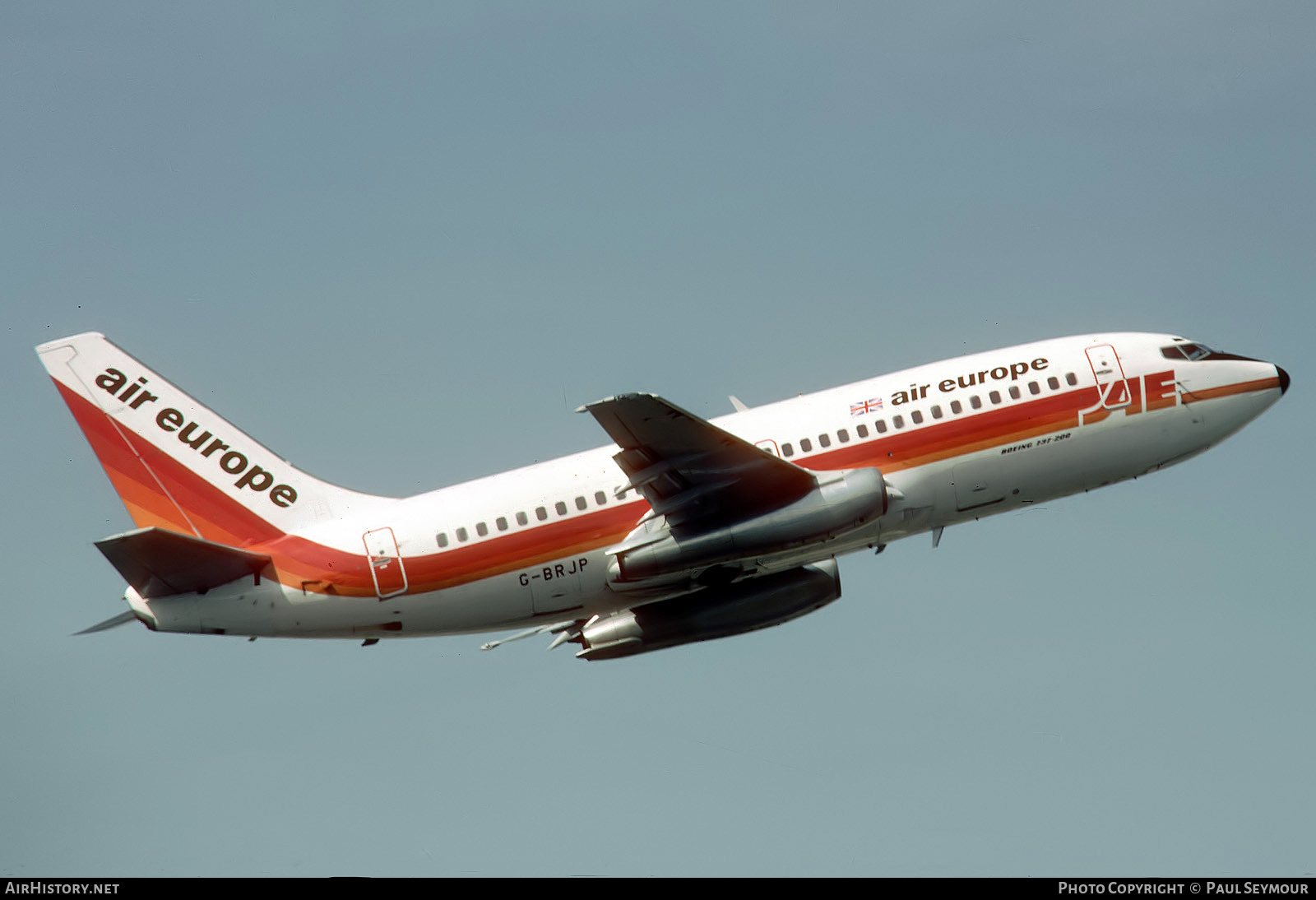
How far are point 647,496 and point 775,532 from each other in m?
4.00

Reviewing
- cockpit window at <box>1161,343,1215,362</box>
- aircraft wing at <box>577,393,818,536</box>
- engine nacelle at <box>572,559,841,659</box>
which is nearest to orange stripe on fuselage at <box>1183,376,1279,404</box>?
cockpit window at <box>1161,343,1215,362</box>

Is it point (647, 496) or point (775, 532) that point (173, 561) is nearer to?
point (647, 496)

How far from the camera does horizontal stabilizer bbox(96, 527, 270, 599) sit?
140 feet

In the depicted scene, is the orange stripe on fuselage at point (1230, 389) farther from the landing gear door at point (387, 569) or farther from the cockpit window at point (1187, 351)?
the landing gear door at point (387, 569)

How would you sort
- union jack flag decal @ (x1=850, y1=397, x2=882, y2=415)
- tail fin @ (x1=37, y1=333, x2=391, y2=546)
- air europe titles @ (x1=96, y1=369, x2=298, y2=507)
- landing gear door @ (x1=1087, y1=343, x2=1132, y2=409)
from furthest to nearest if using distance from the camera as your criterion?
landing gear door @ (x1=1087, y1=343, x2=1132, y2=409) < air europe titles @ (x1=96, y1=369, x2=298, y2=507) < tail fin @ (x1=37, y1=333, x2=391, y2=546) < union jack flag decal @ (x1=850, y1=397, x2=882, y2=415)

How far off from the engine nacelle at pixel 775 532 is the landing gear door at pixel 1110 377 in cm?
854

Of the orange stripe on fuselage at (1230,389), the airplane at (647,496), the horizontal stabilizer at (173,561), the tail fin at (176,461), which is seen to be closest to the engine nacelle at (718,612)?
the airplane at (647,496)

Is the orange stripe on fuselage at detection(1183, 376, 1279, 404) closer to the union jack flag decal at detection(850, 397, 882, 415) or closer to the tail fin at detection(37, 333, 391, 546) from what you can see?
the union jack flag decal at detection(850, 397, 882, 415)

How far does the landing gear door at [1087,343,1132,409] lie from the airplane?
0.07 metres

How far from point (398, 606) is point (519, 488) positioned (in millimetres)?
5172

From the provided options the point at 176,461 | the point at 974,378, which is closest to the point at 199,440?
the point at 176,461

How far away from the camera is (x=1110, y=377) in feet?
159

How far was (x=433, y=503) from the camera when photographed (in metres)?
46.8
